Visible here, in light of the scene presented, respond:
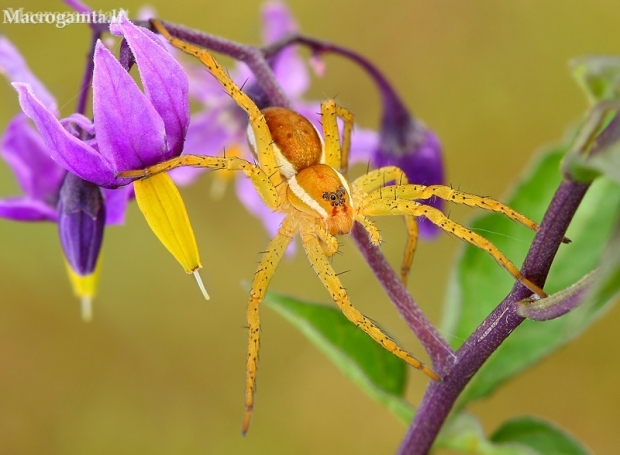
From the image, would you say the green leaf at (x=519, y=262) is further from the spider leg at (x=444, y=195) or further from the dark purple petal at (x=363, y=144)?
the dark purple petal at (x=363, y=144)

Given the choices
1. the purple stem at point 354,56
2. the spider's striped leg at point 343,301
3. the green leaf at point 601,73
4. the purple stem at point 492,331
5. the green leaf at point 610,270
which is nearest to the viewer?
the green leaf at point 610,270

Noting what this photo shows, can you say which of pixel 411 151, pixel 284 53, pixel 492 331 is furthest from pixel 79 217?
pixel 284 53

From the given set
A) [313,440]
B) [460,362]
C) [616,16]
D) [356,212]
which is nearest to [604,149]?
[460,362]

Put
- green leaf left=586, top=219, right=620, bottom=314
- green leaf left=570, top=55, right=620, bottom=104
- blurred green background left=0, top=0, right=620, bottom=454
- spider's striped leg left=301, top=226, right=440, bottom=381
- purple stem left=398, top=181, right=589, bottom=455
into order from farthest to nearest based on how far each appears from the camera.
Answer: blurred green background left=0, top=0, right=620, bottom=454, spider's striped leg left=301, top=226, right=440, bottom=381, purple stem left=398, top=181, right=589, bottom=455, green leaf left=570, top=55, right=620, bottom=104, green leaf left=586, top=219, right=620, bottom=314

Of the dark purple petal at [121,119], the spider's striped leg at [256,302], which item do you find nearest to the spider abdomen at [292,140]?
the spider's striped leg at [256,302]

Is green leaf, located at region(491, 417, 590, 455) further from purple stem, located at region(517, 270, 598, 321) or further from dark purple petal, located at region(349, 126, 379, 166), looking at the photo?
dark purple petal, located at region(349, 126, 379, 166)

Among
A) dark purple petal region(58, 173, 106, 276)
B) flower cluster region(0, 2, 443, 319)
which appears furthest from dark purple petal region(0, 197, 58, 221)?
dark purple petal region(58, 173, 106, 276)

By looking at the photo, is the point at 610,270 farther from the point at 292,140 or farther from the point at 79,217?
the point at 79,217
